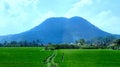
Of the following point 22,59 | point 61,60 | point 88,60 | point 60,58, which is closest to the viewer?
point 61,60

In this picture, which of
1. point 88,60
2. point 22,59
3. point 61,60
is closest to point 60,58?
point 61,60

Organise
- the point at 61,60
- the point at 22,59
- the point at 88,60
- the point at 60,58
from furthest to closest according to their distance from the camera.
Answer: the point at 60,58 → the point at 22,59 → the point at 88,60 → the point at 61,60

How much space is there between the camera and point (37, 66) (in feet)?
81.4

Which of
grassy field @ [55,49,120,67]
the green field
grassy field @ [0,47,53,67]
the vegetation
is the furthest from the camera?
the vegetation

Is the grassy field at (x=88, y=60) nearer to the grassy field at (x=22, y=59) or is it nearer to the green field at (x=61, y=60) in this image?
the green field at (x=61, y=60)

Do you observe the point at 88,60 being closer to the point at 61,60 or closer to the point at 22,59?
the point at 61,60

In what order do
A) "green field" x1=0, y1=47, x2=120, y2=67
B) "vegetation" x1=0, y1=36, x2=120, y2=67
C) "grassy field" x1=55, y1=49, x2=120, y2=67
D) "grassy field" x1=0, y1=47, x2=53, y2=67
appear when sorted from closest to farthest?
"grassy field" x1=0, y1=47, x2=53, y2=67
"green field" x1=0, y1=47, x2=120, y2=67
"grassy field" x1=55, y1=49, x2=120, y2=67
"vegetation" x1=0, y1=36, x2=120, y2=67

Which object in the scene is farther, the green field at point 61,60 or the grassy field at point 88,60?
the grassy field at point 88,60

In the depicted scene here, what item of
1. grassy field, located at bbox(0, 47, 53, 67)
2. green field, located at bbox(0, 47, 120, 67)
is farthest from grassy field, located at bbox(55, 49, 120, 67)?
grassy field, located at bbox(0, 47, 53, 67)

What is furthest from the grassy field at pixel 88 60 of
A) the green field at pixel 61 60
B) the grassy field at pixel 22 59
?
the grassy field at pixel 22 59

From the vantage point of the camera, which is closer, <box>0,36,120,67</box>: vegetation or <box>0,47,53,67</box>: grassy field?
<box>0,47,53,67</box>: grassy field

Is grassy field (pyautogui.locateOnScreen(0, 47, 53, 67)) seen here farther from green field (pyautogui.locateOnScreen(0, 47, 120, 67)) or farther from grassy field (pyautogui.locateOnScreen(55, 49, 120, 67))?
grassy field (pyautogui.locateOnScreen(55, 49, 120, 67))

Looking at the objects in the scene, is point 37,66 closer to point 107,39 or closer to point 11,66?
point 11,66

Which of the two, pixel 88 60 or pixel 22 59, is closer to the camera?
pixel 88 60
